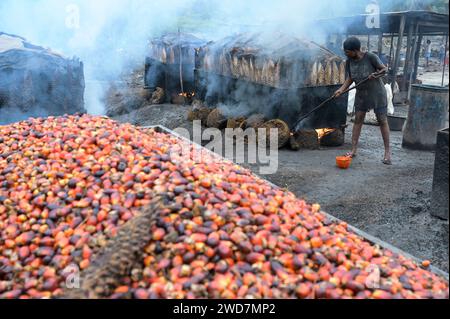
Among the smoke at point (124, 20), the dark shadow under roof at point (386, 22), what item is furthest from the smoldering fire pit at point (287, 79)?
the dark shadow under roof at point (386, 22)

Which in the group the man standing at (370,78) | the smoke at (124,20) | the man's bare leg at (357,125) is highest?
the smoke at (124,20)

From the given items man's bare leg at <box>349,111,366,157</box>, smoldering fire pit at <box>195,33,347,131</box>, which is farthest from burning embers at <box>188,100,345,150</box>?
man's bare leg at <box>349,111,366,157</box>

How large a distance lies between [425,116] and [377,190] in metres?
2.48

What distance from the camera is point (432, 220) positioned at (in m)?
4.18

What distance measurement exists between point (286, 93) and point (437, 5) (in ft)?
38.3

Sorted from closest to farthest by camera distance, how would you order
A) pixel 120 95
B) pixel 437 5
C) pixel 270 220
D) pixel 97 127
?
pixel 270 220 < pixel 97 127 < pixel 120 95 < pixel 437 5

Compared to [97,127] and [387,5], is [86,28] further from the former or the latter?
[97,127]

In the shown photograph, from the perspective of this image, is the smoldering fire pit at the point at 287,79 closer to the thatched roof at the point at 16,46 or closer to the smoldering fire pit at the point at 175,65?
the smoldering fire pit at the point at 175,65

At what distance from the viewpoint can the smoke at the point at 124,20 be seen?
33.7 ft

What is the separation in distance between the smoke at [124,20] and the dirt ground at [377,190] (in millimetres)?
3563

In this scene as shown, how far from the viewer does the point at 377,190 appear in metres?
5.08

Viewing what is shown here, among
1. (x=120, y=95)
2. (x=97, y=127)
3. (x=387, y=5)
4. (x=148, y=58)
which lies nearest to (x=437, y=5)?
(x=387, y=5)

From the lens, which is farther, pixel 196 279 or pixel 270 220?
pixel 270 220

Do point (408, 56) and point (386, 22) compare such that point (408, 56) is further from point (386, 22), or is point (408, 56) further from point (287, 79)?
point (287, 79)
